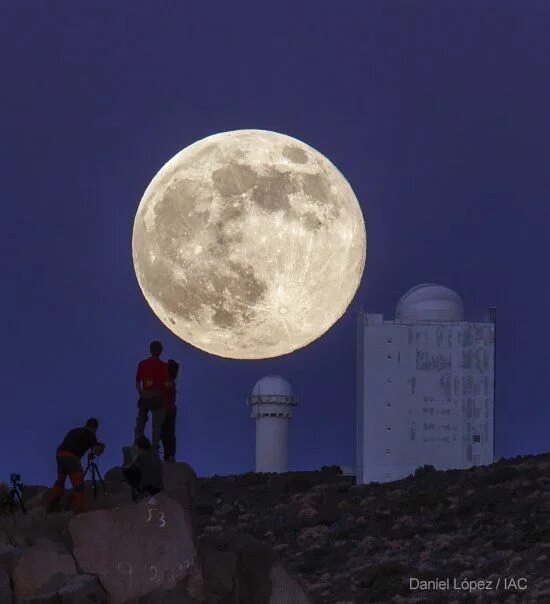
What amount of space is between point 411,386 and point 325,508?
20428 mm

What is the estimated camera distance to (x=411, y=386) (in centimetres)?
8556

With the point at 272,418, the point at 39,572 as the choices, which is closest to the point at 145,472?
the point at 39,572

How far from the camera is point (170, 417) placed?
2586 cm

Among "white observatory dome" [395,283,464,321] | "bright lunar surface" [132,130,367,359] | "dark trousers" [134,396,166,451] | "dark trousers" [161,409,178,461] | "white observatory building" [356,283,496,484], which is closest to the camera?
"dark trousers" [134,396,166,451]

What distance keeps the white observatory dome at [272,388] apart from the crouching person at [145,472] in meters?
71.0

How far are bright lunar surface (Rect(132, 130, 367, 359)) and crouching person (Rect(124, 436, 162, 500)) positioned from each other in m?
4.13

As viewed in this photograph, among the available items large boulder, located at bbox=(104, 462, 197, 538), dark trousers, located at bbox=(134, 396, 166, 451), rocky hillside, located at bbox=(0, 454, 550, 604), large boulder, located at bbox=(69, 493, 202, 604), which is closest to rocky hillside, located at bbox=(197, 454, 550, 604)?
rocky hillside, located at bbox=(0, 454, 550, 604)

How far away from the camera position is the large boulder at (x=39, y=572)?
75.8 ft

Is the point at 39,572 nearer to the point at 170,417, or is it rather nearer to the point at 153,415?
the point at 153,415

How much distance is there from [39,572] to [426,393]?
63785 millimetres

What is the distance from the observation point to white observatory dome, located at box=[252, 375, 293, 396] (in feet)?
314

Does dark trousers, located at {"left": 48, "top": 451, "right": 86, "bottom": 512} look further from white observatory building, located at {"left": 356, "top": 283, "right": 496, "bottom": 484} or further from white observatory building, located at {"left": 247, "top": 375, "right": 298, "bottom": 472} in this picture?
white observatory building, located at {"left": 247, "top": 375, "right": 298, "bottom": 472}

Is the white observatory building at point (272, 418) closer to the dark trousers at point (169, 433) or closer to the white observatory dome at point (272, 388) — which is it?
the white observatory dome at point (272, 388)

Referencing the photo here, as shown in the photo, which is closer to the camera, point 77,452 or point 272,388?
point 77,452
